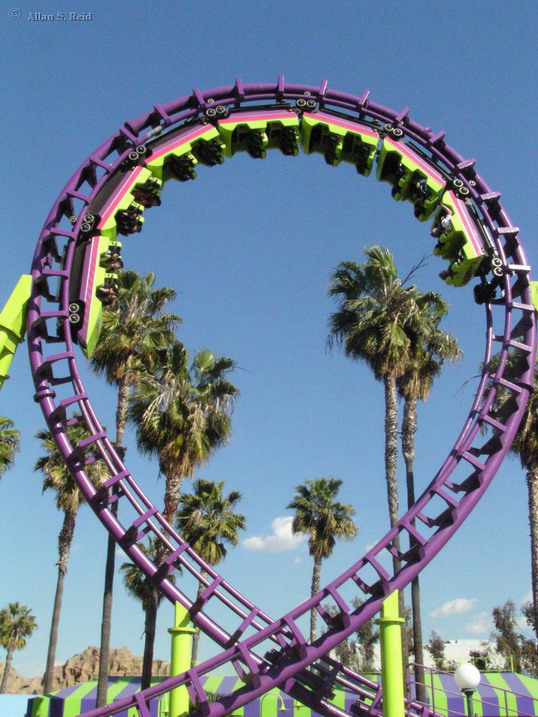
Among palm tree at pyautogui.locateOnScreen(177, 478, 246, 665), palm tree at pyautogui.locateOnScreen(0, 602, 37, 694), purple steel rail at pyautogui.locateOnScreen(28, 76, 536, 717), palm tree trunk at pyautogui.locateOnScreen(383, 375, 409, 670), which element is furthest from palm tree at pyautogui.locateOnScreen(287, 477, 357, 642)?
palm tree at pyautogui.locateOnScreen(0, 602, 37, 694)

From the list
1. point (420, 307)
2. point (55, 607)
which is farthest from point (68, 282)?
point (55, 607)

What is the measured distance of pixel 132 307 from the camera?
23016mm

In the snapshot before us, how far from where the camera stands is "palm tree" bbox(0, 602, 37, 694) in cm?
5941

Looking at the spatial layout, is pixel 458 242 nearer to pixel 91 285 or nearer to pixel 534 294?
pixel 534 294

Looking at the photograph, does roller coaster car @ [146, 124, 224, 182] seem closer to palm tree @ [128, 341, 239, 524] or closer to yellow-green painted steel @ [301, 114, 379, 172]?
yellow-green painted steel @ [301, 114, 379, 172]

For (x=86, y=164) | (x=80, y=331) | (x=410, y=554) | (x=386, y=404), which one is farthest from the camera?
(x=386, y=404)

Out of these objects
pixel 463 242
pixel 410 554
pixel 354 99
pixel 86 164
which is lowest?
pixel 410 554

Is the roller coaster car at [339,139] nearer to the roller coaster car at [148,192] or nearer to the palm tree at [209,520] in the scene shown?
the roller coaster car at [148,192]

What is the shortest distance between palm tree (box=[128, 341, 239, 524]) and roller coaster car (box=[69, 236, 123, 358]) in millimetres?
10662

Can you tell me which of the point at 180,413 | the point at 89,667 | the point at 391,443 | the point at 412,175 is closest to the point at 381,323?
the point at 391,443

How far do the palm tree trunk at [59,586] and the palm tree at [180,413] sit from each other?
696cm

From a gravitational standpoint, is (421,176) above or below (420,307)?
below

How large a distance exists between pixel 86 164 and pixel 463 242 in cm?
671

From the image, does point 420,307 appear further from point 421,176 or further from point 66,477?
point 66,477
